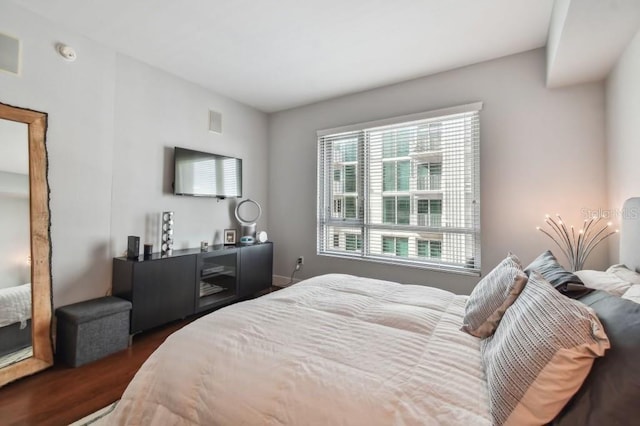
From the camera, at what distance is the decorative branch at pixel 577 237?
2.35 m

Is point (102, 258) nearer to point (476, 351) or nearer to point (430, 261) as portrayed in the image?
point (476, 351)

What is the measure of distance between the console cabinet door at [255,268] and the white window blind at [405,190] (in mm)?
725

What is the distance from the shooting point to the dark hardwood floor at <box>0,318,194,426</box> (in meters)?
1.67

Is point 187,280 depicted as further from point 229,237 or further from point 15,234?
point 15,234

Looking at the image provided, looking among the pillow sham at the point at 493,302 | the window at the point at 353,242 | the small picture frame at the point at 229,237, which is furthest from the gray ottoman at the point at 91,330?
the pillow sham at the point at 493,302

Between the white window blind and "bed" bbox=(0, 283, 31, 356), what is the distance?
2827 mm

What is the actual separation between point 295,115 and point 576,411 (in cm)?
406

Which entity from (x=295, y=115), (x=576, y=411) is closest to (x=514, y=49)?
(x=295, y=115)

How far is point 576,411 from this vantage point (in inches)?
28.9

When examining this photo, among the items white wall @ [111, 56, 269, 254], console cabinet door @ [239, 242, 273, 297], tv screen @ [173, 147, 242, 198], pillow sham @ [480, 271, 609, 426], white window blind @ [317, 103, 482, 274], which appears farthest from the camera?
console cabinet door @ [239, 242, 273, 297]

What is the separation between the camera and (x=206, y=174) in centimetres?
346

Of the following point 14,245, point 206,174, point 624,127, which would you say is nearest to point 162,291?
point 14,245

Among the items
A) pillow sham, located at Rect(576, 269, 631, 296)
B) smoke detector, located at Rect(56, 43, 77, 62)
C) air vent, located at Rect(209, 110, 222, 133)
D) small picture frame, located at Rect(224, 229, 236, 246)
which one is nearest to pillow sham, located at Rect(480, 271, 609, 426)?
pillow sham, located at Rect(576, 269, 631, 296)

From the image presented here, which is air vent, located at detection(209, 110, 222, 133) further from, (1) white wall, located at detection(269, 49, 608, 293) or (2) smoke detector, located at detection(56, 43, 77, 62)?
(1) white wall, located at detection(269, 49, 608, 293)
